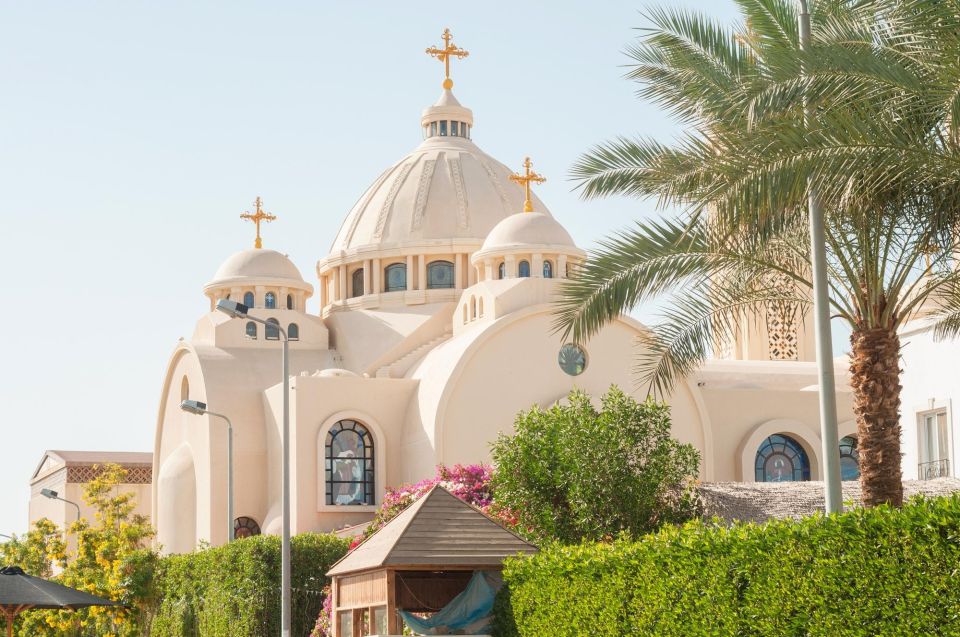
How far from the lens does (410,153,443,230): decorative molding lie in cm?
4691

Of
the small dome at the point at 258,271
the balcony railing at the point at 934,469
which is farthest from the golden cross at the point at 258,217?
the balcony railing at the point at 934,469

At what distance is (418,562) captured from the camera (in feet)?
56.9

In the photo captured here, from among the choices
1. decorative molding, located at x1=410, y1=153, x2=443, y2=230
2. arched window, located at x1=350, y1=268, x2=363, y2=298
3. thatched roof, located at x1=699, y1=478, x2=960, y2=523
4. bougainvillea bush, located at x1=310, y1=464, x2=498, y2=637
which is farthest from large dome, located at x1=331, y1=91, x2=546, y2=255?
thatched roof, located at x1=699, y1=478, x2=960, y2=523

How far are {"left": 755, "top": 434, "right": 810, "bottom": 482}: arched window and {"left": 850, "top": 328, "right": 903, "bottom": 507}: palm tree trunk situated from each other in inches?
1014

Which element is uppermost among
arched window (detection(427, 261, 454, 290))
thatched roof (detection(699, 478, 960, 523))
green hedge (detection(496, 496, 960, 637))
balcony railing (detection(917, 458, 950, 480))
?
arched window (detection(427, 261, 454, 290))

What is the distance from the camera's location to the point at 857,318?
1521 cm

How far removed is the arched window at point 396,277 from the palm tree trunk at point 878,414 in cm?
3249

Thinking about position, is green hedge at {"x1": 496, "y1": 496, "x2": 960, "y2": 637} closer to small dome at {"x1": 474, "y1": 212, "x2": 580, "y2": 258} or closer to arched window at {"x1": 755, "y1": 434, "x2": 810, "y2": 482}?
small dome at {"x1": 474, "y1": 212, "x2": 580, "y2": 258}

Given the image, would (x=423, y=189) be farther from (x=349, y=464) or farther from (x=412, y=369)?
(x=349, y=464)

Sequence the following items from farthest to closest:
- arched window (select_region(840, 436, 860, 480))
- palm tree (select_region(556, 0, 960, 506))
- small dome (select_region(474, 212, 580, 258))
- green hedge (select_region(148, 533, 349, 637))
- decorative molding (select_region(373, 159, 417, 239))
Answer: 1. decorative molding (select_region(373, 159, 417, 239))
2. small dome (select_region(474, 212, 580, 258))
3. arched window (select_region(840, 436, 860, 480))
4. green hedge (select_region(148, 533, 349, 637))
5. palm tree (select_region(556, 0, 960, 506))

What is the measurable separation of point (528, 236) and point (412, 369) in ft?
16.6

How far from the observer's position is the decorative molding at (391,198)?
4747 centimetres

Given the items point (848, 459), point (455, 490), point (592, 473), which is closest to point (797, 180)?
point (592, 473)

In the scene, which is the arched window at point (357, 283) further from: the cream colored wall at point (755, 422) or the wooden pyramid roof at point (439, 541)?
the wooden pyramid roof at point (439, 541)
